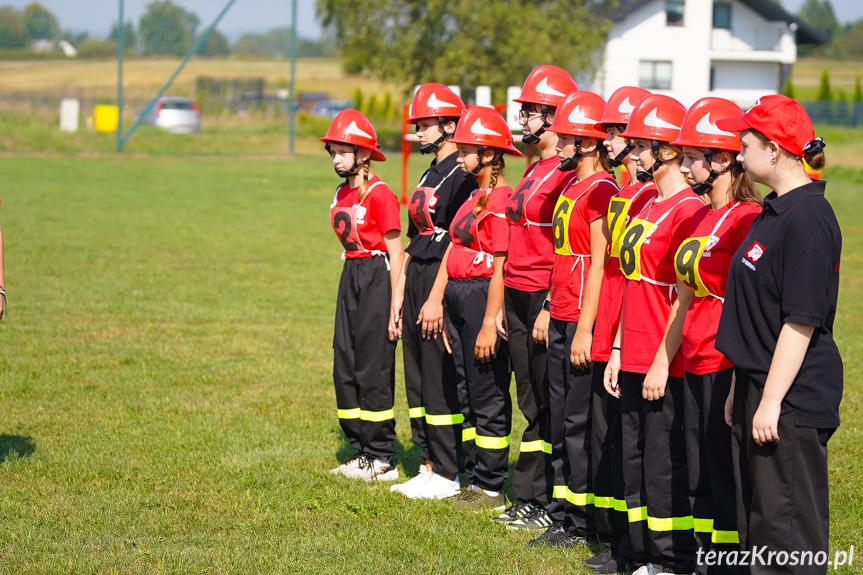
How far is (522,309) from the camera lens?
5793 mm

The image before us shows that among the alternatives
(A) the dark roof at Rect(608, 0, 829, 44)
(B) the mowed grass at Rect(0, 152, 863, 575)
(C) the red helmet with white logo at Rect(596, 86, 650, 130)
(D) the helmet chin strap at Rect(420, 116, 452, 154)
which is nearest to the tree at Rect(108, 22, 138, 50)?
(B) the mowed grass at Rect(0, 152, 863, 575)

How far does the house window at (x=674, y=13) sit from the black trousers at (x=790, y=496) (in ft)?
182

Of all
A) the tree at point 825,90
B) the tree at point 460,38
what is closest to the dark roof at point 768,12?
the tree at point 825,90

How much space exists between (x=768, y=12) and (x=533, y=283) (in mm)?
57131

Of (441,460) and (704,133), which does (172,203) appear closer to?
(441,460)

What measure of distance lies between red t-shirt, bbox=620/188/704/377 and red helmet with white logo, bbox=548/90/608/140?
639 millimetres

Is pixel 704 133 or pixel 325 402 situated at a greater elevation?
pixel 704 133

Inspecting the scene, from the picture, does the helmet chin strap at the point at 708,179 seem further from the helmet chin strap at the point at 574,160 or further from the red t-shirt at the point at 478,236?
the red t-shirt at the point at 478,236

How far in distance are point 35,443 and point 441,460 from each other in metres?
3.05

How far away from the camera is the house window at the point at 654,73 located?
2178 inches

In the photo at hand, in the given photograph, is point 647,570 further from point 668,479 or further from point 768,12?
point 768,12

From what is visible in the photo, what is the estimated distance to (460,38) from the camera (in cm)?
4684

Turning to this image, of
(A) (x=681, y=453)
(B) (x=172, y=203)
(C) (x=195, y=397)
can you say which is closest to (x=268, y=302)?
(C) (x=195, y=397)

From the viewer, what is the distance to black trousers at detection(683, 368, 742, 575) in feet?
14.2
